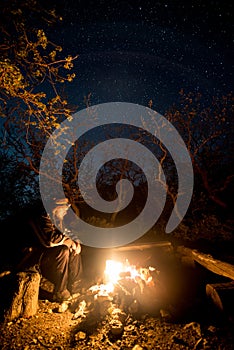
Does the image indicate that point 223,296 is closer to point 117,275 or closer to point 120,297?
point 120,297

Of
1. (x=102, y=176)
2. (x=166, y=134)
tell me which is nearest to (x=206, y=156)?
(x=166, y=134)

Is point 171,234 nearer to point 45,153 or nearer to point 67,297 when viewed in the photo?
point 67,297

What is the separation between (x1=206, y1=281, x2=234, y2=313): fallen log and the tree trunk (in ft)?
11.0

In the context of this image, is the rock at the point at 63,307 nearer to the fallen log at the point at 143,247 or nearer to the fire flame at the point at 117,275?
the fire flame at the point at 117,275

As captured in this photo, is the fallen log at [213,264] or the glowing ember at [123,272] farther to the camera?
the glowing ember at [123,272]

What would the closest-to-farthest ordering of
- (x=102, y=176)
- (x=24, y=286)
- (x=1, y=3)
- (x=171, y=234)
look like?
1. (x=1, y=3)
2. (x=24, y=286)
3. (x=171, y=234)
4. (x=102, y=176)

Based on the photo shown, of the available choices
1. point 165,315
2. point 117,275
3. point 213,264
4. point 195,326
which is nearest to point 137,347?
point 165,315

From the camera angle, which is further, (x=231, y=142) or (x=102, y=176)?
(x=102, y=176)

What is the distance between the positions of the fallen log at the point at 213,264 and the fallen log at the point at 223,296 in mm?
1070

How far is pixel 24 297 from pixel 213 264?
4296 mm

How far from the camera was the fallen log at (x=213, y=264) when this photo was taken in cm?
492

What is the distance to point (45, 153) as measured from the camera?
10.3 meters

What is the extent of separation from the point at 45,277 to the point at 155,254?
322 centimetres

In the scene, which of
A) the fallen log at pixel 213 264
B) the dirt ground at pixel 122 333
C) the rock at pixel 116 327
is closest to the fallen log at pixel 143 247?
the fallen log at pixel 213 264
